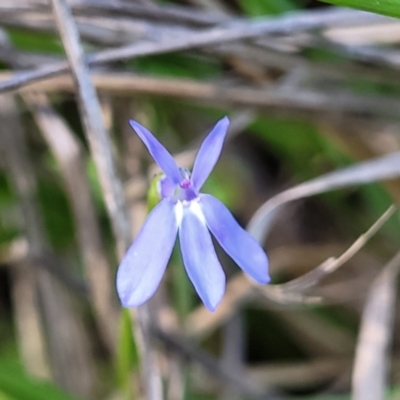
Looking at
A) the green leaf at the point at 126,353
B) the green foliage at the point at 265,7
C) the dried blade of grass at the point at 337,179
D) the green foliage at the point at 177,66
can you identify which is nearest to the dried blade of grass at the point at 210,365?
the green leaf at the point at 126,353

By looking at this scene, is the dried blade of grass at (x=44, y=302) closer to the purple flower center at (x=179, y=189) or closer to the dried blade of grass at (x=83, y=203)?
the dried blade of grass at (x=83, y=203)

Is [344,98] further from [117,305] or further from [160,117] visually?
[117,305]

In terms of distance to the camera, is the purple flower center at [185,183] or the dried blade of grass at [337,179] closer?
the purple flower center at [185,183]

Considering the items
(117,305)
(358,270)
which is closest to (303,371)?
(358,270)

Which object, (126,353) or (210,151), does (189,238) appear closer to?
(210,151)

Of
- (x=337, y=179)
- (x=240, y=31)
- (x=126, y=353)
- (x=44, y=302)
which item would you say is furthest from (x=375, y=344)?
(x=44, y=302)

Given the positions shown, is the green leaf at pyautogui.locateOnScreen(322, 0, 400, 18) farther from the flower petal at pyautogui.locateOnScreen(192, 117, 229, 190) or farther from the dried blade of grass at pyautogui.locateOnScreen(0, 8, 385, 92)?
the dried blade of grass at pyautogui.locateOnScreen(0, 8, 385, 92)

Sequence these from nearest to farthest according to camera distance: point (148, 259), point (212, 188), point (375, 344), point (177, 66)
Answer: point (148, 259)
point (375, 344)
point (177, 66)
point (212, 188)
